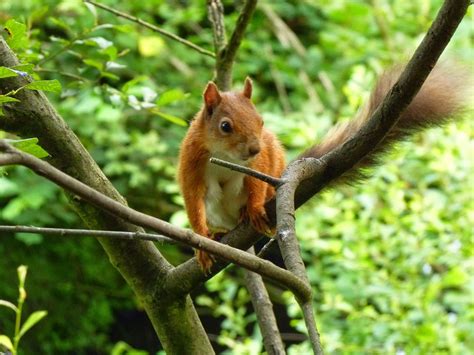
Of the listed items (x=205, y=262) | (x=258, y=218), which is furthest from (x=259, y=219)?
(x=205, y=262)

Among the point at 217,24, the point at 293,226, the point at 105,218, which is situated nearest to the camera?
the point at 293,226

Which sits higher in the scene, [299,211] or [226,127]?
[226,127]

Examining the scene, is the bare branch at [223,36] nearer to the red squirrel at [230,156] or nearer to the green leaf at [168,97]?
the red squirrel at [230,156]

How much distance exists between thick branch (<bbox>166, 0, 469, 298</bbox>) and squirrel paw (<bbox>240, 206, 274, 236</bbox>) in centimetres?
2

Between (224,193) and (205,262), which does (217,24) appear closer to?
(224,193)

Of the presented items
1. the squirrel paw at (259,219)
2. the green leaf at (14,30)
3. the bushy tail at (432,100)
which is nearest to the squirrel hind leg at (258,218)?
the squirrel paw at (259,219)

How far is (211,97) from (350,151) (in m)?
0.73

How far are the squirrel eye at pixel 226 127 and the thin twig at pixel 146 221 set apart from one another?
0.88 m

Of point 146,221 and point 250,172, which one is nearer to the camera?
point 146,221

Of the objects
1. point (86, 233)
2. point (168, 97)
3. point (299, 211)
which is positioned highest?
point (86, 233)

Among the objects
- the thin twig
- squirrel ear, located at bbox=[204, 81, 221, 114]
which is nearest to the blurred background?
squirrel ear, located at bbox=[204, 81, 221, 114]

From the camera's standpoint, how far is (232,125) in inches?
69.7

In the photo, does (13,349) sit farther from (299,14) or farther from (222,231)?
(299,14)

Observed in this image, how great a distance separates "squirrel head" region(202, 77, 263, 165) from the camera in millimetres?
1736
